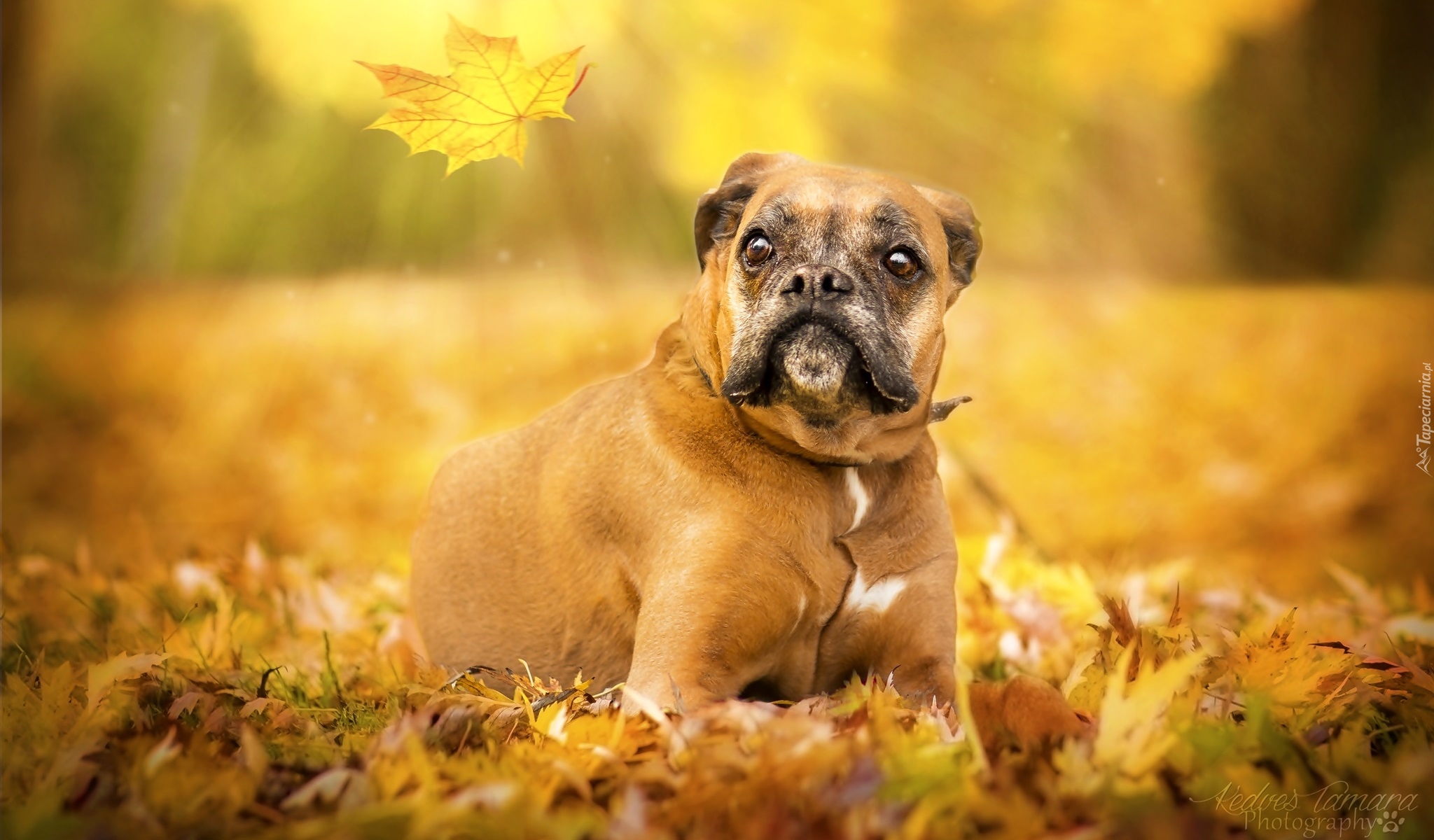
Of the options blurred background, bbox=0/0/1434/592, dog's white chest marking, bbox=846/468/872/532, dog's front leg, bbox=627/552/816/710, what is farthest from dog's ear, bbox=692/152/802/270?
blurred background, bbox=0/0/1434/592

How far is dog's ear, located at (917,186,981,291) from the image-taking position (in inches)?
130

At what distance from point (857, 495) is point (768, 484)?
281mm

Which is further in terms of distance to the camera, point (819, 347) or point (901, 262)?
point (901, 262)

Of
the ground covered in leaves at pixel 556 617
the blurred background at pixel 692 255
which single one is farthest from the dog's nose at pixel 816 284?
the blurred background at pixel 692 255

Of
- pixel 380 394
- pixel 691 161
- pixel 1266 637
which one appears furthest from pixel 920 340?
pixel 380 394

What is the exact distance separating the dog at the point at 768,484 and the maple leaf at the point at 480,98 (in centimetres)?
56

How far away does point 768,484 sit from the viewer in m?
2.95

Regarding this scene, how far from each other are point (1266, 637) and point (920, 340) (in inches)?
51.4

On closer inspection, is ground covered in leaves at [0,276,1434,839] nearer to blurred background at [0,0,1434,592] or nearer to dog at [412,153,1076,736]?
blurred background at [0,0,1434,592]

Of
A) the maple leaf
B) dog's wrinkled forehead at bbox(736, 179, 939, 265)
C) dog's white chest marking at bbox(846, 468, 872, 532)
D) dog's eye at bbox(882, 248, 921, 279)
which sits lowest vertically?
dog's white chest marking at bbox(846, 468, 872, 532)

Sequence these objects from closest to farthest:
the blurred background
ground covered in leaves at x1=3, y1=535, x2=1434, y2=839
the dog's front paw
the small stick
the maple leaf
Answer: ground covered in leaves at x1=3, y1=535, x2=1434, y2=839 → the dog's front paw → the maple leaf → the small stick → the blurred background

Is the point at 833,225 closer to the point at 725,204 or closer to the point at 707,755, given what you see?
the point at 725,204

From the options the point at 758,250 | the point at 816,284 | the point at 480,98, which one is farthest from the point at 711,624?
the point at 480,98

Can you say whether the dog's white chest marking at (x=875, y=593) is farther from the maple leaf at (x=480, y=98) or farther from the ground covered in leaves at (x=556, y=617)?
the maple leaf at (x=480, y=98)
